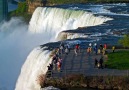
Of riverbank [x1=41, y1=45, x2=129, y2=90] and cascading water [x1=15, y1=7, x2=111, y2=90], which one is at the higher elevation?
riverbank [x1=41, y1=45, x2=129, y2=90]

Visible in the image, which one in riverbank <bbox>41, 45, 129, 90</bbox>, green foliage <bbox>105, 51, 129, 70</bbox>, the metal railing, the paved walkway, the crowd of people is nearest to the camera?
riverbank <bbox>41, 45, 129, 90</bbox>

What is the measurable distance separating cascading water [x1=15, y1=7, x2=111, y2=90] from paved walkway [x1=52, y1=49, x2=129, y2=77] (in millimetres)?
1456

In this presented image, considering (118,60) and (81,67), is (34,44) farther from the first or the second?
(81,67)

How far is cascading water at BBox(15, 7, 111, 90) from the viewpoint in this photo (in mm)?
32625

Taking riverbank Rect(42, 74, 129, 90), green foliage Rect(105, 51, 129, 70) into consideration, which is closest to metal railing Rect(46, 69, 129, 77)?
riverbank Rect(42, 74, 129, 90)

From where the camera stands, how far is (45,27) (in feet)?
226

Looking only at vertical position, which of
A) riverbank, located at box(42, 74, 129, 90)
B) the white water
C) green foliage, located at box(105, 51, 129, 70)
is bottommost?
the white water

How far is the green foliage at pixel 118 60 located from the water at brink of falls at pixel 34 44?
4.21 metres

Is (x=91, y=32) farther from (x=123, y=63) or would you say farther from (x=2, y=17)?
(x=2, y=17)

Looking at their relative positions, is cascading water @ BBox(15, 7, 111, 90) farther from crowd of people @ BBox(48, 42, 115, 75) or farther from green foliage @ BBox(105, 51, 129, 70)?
green foliage @ BBox(105, 51, 129, 70)

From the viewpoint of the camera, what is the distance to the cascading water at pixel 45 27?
32.6m

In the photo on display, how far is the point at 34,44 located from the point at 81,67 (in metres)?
27.3

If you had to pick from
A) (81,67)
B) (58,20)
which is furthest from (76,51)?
(58,20)

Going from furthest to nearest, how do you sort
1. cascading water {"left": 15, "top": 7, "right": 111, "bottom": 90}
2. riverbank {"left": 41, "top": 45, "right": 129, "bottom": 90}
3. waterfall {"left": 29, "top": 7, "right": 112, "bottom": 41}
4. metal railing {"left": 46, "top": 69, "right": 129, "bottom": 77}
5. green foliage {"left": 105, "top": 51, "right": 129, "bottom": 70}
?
waterfall {"left": 29, "top": 7, "right": 112, "bottom": 41} < cascading water {"left": 15, "top": 7, "right": 111, "bottom": 90} < green foliage {"left": 105, "top": 51, "right": 129, "bottom": 70} < metal railing {"left": 46, "top": 69, "right": 129, "bottom": 77} < riverbank {"left": 41, "top": 45, "right": 129, "bottom": 90}
